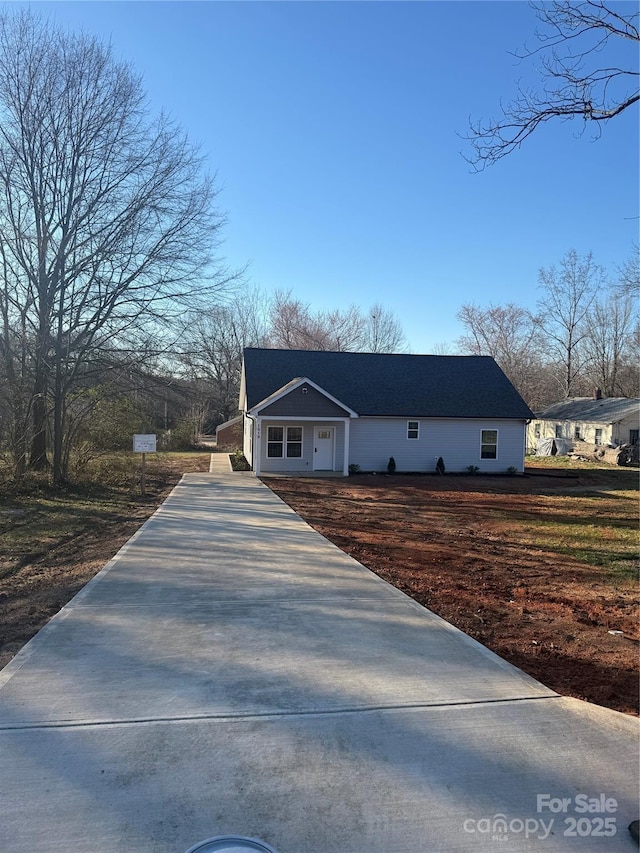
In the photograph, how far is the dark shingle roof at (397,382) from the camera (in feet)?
79.8

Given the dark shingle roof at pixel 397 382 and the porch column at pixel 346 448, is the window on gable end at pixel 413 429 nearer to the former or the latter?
the dark shingle roof at pixel 397 382

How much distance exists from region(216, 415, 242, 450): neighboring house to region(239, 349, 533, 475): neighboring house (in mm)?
10809

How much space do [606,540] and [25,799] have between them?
35.8ft

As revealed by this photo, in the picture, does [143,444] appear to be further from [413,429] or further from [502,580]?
[502,580]

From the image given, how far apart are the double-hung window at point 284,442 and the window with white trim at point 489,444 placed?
26.2ft

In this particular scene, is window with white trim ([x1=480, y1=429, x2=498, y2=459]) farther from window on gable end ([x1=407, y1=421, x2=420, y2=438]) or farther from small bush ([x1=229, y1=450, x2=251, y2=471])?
small bush ([x1=229, y1=450, x2=251, y2=471])

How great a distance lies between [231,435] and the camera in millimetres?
38438

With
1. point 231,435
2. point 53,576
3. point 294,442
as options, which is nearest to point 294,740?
point 53,576

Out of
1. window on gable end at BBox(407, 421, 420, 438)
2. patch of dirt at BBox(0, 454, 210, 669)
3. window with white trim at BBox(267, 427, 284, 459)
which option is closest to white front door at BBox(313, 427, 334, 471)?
window with white trim at BBox(267, 427, 284, 459)

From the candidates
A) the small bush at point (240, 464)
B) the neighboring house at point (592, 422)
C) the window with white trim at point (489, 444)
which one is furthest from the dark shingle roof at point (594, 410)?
the small bush at point (240, 464)

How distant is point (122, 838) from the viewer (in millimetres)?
2594

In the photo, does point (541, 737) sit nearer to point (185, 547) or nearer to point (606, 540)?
point (185, 547)

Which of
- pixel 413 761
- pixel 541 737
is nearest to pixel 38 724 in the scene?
pixel 413 761

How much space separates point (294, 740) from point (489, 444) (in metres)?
22.7
